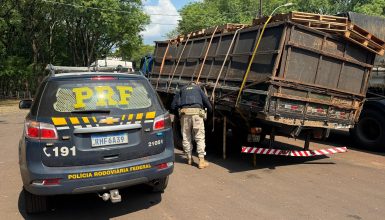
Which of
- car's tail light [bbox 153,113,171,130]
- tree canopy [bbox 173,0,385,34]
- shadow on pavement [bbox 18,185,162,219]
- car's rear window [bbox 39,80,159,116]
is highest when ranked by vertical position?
tree canopy [bbox 173,0,385,34]

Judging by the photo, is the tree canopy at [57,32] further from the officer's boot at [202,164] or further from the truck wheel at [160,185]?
the truck wheel at [160,185]

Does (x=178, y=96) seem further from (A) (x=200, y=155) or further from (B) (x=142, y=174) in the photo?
(B) (x=142, y=174)

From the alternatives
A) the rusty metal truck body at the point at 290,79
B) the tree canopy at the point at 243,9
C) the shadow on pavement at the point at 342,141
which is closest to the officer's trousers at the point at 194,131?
the rusty metal truck body at the point at 290,79

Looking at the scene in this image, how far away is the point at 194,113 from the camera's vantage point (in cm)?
718

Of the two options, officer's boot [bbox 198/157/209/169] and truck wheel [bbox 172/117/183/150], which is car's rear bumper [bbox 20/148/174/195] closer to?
officer's boot [bbox 198/157/209/169]

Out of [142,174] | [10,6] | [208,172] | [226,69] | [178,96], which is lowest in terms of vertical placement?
[208,172]

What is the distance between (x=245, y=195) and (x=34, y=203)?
2.73m

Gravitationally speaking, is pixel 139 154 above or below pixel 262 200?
above

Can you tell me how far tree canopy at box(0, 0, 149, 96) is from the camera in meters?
31.5

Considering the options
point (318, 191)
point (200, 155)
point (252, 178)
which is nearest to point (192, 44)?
point (200, 155)

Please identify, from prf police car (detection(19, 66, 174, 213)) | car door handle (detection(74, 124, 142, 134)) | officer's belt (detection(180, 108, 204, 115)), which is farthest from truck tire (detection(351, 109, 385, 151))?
car door handle (detection(74, 124, 142, 134))

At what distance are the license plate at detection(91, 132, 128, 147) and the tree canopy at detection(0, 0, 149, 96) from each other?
28519 mm

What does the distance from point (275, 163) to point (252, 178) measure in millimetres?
1307

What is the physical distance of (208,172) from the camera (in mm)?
6785
